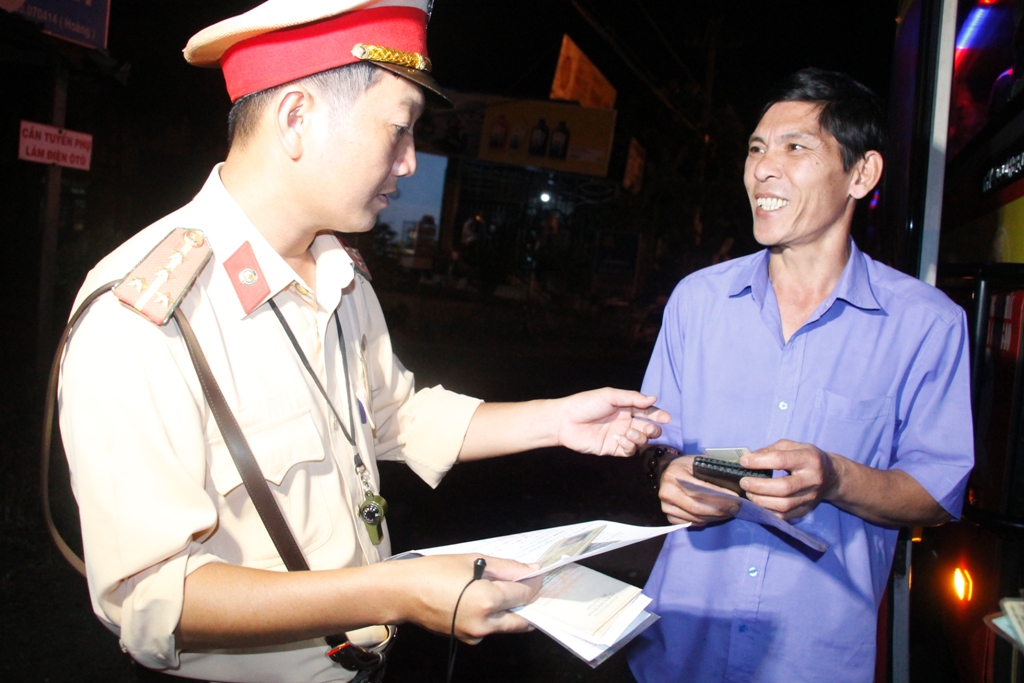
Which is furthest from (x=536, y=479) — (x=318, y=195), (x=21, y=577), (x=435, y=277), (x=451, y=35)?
(x=451, y=35)

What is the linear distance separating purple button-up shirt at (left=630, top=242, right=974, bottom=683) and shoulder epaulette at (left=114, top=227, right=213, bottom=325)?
141 cm

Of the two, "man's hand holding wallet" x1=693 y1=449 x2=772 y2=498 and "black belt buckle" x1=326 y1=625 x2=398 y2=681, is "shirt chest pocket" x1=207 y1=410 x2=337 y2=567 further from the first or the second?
"man's hand holding wallet" x1=693 y1=449 x2=772 y2=498

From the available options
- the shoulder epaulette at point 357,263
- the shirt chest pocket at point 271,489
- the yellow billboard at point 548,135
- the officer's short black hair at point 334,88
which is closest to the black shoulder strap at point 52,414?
the shirt chest pocket at point 271,489

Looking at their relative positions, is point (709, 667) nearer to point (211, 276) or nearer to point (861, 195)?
point (861, 195)

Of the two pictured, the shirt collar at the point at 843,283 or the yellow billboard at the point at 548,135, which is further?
the yellow billboard at the point at 548,135

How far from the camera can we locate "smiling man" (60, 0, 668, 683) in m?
1.22

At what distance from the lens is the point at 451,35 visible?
16.3 m

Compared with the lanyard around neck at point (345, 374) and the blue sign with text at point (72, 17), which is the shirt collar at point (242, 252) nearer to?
the lanyard around neck at point (345, 374)

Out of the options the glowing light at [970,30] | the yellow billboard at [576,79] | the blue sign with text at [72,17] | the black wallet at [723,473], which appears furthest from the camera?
the yellow billboard at [576,79]

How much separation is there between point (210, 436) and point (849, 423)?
1.58 metres

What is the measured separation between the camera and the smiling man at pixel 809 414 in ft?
6.00

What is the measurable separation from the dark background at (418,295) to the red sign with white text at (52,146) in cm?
35

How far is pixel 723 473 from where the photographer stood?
1.66 meters

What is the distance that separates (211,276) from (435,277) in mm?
14903
